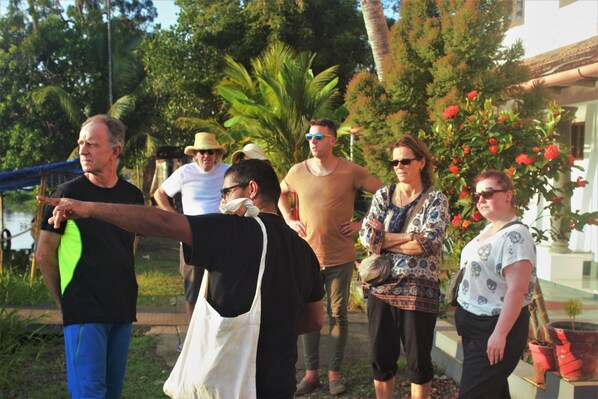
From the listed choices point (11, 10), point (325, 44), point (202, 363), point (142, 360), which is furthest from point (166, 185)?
point (11, 10)

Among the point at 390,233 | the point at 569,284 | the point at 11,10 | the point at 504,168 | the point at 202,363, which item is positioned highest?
the point at 11,10

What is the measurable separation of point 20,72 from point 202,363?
30.7 metres

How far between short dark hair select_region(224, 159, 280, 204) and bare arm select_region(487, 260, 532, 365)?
1436 mm

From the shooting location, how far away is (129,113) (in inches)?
995

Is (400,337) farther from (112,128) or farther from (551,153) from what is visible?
(112,128)

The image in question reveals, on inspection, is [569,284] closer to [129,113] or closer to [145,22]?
[129,113]

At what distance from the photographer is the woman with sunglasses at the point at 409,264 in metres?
4.29

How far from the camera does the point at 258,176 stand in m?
2.80

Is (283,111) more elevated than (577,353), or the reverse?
(283,111)

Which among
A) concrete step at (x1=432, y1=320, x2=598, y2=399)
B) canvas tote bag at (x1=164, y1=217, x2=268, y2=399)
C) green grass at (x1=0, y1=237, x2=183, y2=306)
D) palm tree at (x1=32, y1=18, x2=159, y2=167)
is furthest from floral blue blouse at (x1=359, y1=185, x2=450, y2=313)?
palm tree at (x1=32, y1=18, x2=159, y2=167)

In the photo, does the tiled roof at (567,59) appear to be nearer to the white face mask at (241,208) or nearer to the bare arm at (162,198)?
the bare arm at (162,198)

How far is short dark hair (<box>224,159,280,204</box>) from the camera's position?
9.15 feet

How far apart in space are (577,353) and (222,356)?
8.68 feet

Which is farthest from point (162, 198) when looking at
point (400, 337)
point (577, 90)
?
point (577, 90)
